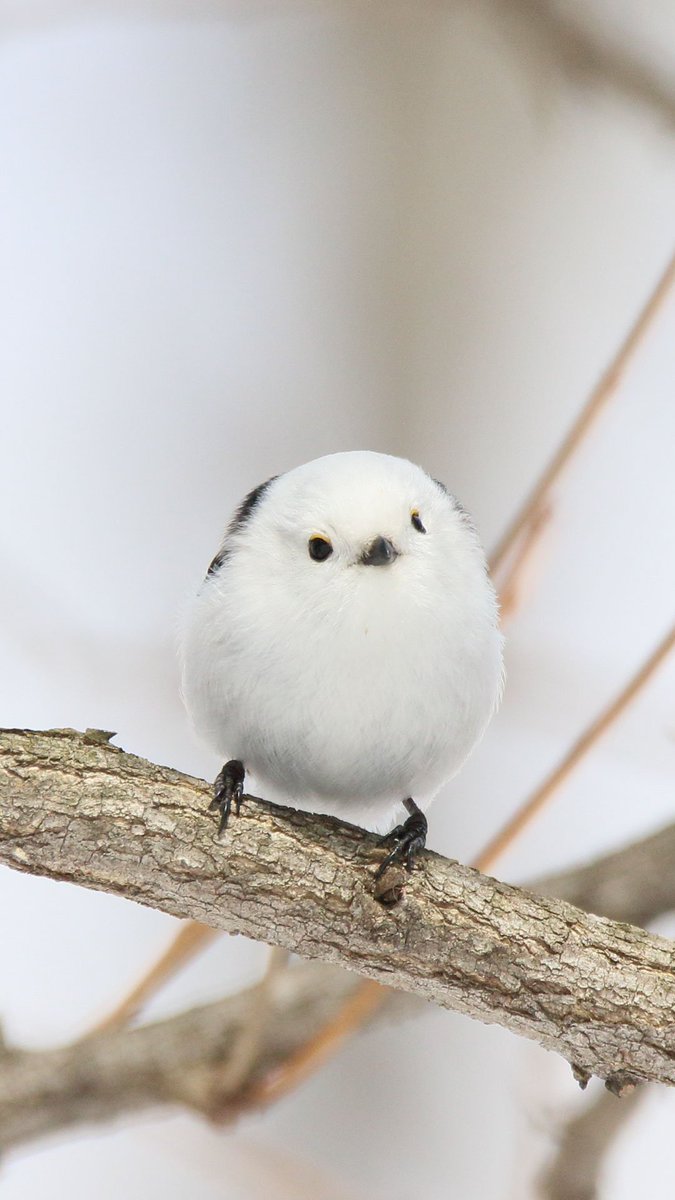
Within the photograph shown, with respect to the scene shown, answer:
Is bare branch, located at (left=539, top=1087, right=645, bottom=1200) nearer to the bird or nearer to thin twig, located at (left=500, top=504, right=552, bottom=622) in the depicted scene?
the bird

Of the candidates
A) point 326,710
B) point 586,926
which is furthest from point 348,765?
point 586,926

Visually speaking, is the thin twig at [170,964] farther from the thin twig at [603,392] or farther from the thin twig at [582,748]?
the thin twig at [603,392]

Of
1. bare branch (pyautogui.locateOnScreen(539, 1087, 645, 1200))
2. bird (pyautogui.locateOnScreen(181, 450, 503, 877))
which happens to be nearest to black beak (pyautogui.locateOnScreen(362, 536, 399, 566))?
bird (pyautogui.locateOnScreen(181, 450, 503, 877))

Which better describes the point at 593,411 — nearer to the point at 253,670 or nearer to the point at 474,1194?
the point at 253,670

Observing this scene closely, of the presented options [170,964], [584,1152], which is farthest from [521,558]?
[584,1152]

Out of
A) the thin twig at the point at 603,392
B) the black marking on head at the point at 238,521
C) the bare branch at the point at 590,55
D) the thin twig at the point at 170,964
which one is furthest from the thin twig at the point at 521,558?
the bare branch at the point at 590,55

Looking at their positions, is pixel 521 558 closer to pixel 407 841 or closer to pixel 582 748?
pixel 582 748
